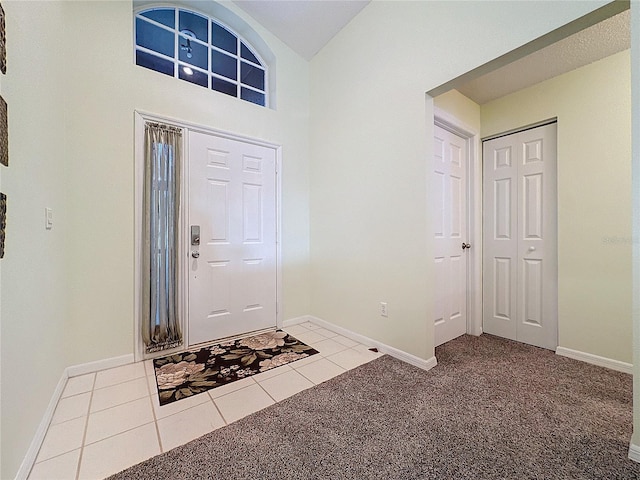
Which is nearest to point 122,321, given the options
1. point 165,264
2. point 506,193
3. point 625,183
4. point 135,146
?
point 165,264

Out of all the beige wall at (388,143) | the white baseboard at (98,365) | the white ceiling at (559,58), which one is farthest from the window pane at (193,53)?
the white baseboard at (98,365)

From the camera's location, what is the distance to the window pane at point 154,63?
7.38 ft

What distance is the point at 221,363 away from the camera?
6.88 feet

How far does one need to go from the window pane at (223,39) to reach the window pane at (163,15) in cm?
35

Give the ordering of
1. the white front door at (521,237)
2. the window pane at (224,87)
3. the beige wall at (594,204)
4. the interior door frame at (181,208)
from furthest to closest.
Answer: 1. the window pane at (224,87)
2. the white front door at (521,237)
3. the interior door frame at (181,208)
4. the beige wall at (594,204)

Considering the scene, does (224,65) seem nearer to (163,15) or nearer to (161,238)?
(163,15)

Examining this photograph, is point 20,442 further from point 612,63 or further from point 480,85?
point 612,63

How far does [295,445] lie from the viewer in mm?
1250

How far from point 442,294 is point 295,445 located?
1.86m

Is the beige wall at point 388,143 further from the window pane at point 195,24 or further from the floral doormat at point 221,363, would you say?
the window pane at point 195,24

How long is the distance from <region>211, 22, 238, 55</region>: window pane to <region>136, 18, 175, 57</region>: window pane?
0.41 metres

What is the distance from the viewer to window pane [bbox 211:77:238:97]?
2.61m

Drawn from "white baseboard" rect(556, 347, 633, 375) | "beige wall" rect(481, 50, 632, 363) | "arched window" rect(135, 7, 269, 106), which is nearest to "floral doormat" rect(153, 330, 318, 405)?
"white baseboard" rect(556, 347, 633, 375)

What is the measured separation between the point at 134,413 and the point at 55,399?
51 centimetres
